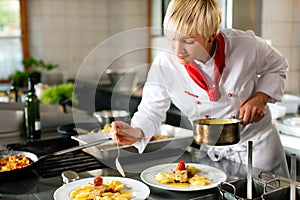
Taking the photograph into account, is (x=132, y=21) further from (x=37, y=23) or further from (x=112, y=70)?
(x=37, y=23)

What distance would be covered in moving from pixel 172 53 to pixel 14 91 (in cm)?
188

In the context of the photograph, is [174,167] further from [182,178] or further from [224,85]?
[224,85]

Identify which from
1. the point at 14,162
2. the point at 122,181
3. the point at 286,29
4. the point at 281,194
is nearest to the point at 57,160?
the point at 14,162

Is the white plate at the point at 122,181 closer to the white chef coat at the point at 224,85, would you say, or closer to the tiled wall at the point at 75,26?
the white chef coat at the point at 224,85

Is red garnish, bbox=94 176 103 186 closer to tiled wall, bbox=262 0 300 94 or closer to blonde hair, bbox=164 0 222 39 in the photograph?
blonde hair, bbox=164 0 222 39

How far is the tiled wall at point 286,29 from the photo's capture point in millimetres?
2965

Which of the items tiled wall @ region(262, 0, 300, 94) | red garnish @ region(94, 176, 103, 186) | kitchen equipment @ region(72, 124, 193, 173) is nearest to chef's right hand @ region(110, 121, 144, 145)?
kitchen equipment @ region(72, 124, 193, 173)

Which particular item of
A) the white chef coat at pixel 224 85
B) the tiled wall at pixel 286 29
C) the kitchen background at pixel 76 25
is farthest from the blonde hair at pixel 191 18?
the kitchen background at pixel 76 25

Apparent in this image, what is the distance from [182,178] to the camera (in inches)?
58.6

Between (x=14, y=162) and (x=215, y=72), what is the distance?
2.94 feet

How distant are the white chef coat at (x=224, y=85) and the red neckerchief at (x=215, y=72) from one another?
0.09 ft

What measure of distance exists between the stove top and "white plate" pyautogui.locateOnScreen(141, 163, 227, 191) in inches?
9.5

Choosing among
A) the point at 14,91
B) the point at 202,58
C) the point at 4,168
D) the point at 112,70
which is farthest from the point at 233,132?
the point at 112,70

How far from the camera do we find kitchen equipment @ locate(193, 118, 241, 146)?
4.58 ft
